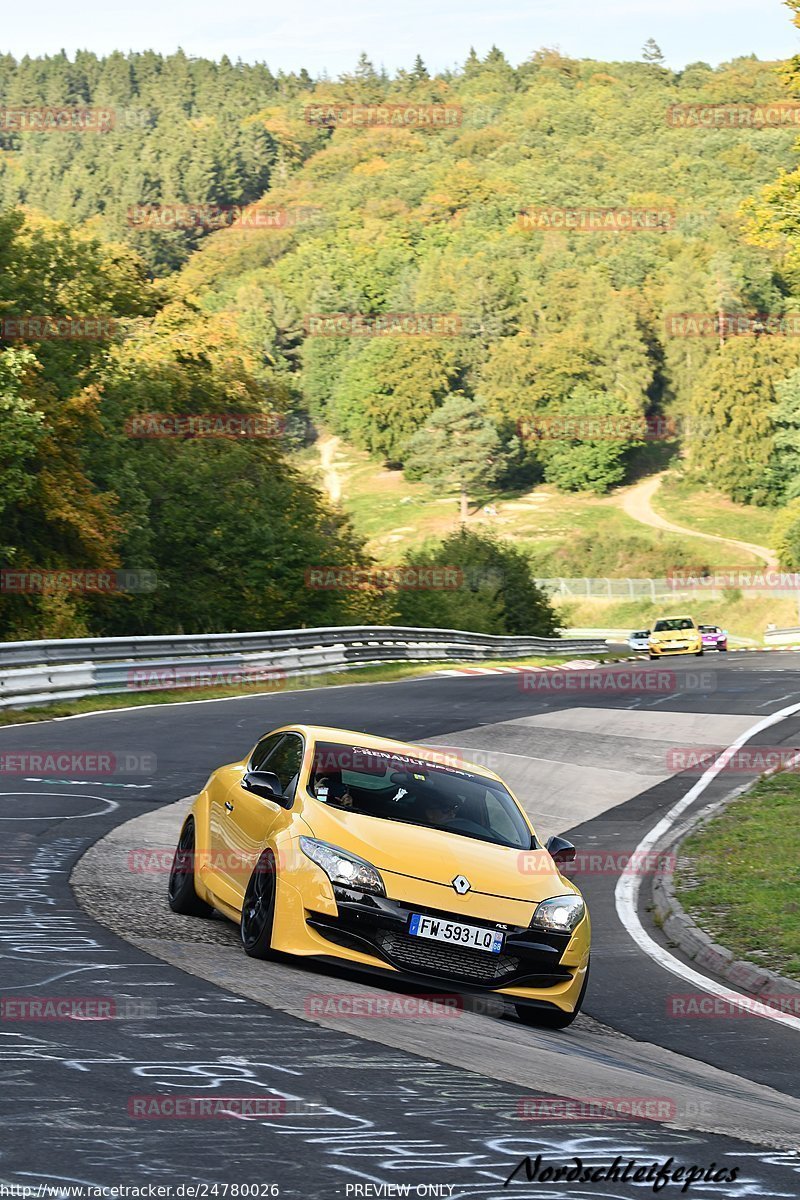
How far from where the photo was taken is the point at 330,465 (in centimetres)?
16562

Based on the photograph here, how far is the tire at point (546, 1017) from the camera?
870cm

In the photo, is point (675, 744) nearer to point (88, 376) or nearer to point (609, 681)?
point (609, 681)

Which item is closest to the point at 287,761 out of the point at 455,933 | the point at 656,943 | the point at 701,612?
the point at 455,933

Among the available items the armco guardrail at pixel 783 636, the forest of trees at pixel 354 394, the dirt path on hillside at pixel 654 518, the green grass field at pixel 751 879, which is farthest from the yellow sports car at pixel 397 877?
the dirt path on hillside at pixel 654 518

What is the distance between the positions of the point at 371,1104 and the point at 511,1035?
2.47 meters

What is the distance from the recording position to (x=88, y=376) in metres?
39.4

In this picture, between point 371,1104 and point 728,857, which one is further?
point 728,857

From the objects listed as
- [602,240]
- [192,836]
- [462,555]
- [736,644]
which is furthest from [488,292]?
[192,836]

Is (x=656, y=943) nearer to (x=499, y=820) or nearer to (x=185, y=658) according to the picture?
(x=499, y=820)

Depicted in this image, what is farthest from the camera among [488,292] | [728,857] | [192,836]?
[488,292]

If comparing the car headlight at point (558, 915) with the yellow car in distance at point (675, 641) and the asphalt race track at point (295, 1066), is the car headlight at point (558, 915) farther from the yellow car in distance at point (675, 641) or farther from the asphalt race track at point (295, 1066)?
the yellow car in distance at point (675, 641)

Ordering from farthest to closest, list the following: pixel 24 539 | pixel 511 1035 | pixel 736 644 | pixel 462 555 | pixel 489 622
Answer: pixel 736 644 → pixel 462 555 → pixel 489 622 → pixel 24 539 → pixel 511 1035

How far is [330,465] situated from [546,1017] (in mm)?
157955

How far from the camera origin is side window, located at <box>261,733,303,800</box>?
9547mm
